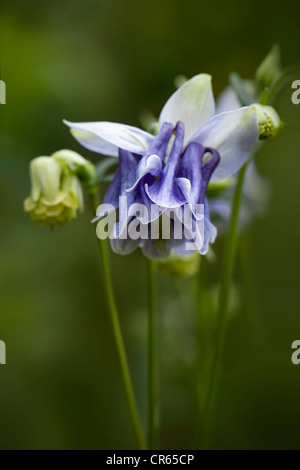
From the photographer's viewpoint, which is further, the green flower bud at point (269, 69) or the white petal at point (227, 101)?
the white petal at point (227, 101)

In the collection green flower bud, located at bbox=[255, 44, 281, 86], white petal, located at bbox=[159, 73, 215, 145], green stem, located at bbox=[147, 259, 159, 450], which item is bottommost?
green stem, located at bbox=[147, 259, 159, 450]

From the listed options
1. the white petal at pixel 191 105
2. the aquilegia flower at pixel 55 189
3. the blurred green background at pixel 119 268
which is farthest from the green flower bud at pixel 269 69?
the blurred green background at pixel 119 268

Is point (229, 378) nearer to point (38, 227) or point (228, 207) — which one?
point (228, 207)

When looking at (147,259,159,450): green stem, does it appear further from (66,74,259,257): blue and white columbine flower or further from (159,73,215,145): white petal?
(159,73,215,145): white petal

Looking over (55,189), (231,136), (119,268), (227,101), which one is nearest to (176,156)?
(231,136)

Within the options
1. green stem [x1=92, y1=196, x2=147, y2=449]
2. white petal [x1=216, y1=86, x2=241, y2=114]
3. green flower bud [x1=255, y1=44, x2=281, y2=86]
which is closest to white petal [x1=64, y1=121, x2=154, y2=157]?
green stem [x1=92, y1=196, x2=147, y2=449]

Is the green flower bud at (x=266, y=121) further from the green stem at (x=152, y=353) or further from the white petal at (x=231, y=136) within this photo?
the green stem at (x=152, y=353)

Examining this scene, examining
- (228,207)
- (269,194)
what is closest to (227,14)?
(269,194)
